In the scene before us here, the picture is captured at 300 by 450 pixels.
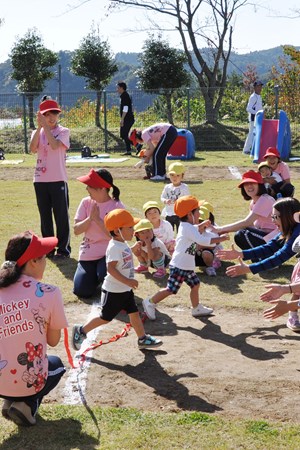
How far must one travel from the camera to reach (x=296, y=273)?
6.16 m

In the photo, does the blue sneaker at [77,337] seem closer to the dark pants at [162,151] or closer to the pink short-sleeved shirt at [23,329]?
the pink short-sleeved shirt at [23,329]

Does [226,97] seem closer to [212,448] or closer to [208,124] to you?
[208,124]

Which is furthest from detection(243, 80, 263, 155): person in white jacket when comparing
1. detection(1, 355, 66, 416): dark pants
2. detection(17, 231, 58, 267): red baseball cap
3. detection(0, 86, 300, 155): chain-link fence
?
detection(17, 231, 58, 267): red baseball cap

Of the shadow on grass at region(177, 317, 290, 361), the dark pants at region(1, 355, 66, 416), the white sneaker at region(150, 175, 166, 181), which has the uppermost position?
the dark pants at region(1, 355, 66, 416)

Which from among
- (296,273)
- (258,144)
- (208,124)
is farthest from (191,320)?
(208,124)

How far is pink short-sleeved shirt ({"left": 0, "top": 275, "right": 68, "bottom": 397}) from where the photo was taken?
4.52 metres

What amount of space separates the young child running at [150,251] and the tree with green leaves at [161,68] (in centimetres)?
1879

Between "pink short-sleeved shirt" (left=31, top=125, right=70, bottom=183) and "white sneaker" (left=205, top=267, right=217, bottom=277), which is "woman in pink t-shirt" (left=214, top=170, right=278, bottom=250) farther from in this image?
"pink short-sleeved shirt" (left=31, top=125, right=70, bottom=183)

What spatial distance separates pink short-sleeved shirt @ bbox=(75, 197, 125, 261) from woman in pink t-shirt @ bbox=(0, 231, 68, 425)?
312 cm

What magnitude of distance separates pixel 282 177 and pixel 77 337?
16.3ft

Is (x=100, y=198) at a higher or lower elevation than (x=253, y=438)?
higher

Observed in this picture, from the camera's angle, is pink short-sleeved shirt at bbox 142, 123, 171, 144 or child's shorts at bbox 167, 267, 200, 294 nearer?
child's shorts at bbox 167, 267, 200, 294

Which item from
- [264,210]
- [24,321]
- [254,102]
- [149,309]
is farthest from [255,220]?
[254,102]

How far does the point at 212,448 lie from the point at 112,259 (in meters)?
2.03
